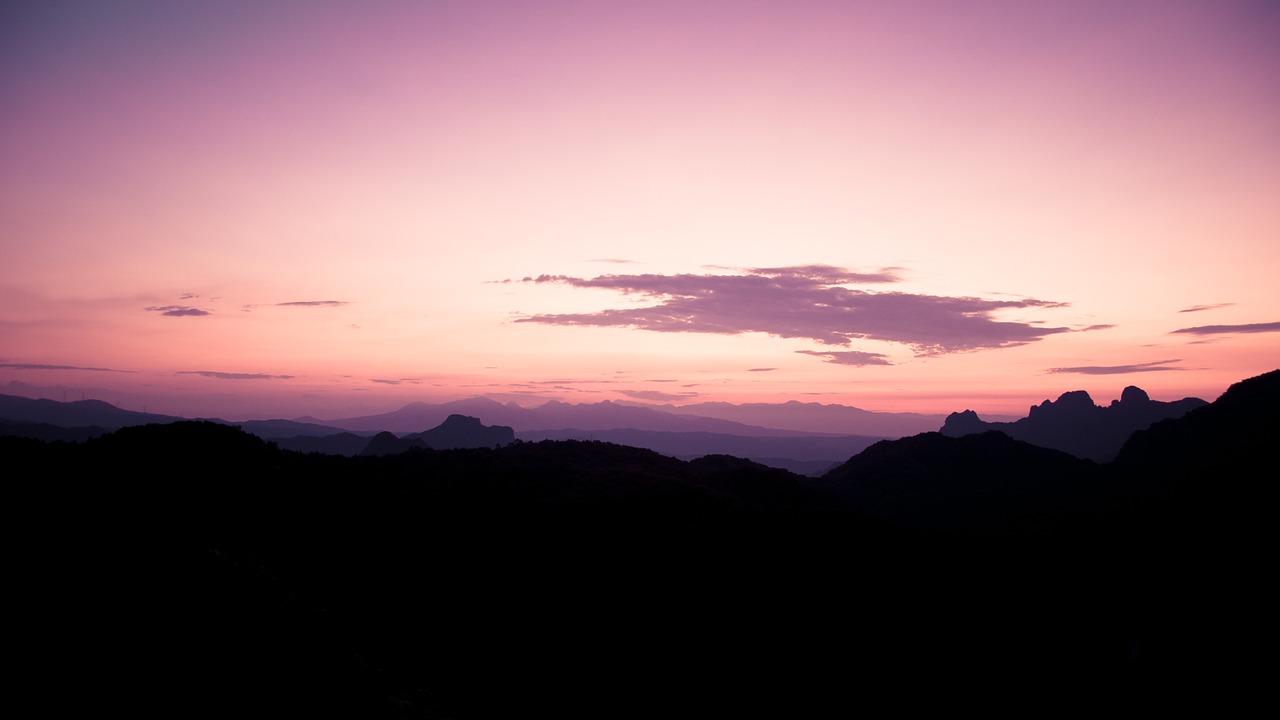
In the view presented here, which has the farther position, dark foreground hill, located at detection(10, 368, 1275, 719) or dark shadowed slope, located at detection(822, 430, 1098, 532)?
dark shadowed slope, located at detection(822, 430, 1098, 532)

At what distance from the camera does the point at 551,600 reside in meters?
34.3

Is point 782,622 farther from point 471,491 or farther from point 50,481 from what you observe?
point 50,481

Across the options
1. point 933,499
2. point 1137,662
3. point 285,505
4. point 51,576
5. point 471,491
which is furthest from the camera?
point 933,499

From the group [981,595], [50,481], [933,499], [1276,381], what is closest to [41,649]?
[50,481]

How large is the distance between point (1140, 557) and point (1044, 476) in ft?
214

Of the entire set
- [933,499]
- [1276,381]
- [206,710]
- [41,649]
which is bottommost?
[933,499]

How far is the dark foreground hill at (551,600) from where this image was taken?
19000 millimetres

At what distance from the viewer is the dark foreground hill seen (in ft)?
62.3

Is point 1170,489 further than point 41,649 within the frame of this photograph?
Yes

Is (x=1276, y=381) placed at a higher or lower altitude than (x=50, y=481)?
higher

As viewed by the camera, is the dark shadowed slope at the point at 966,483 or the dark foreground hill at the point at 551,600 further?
the dark shadowed slope at the point at 966,483

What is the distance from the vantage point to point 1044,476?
104m

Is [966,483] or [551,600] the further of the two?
[966,483]

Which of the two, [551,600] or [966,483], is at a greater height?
[551,600]
